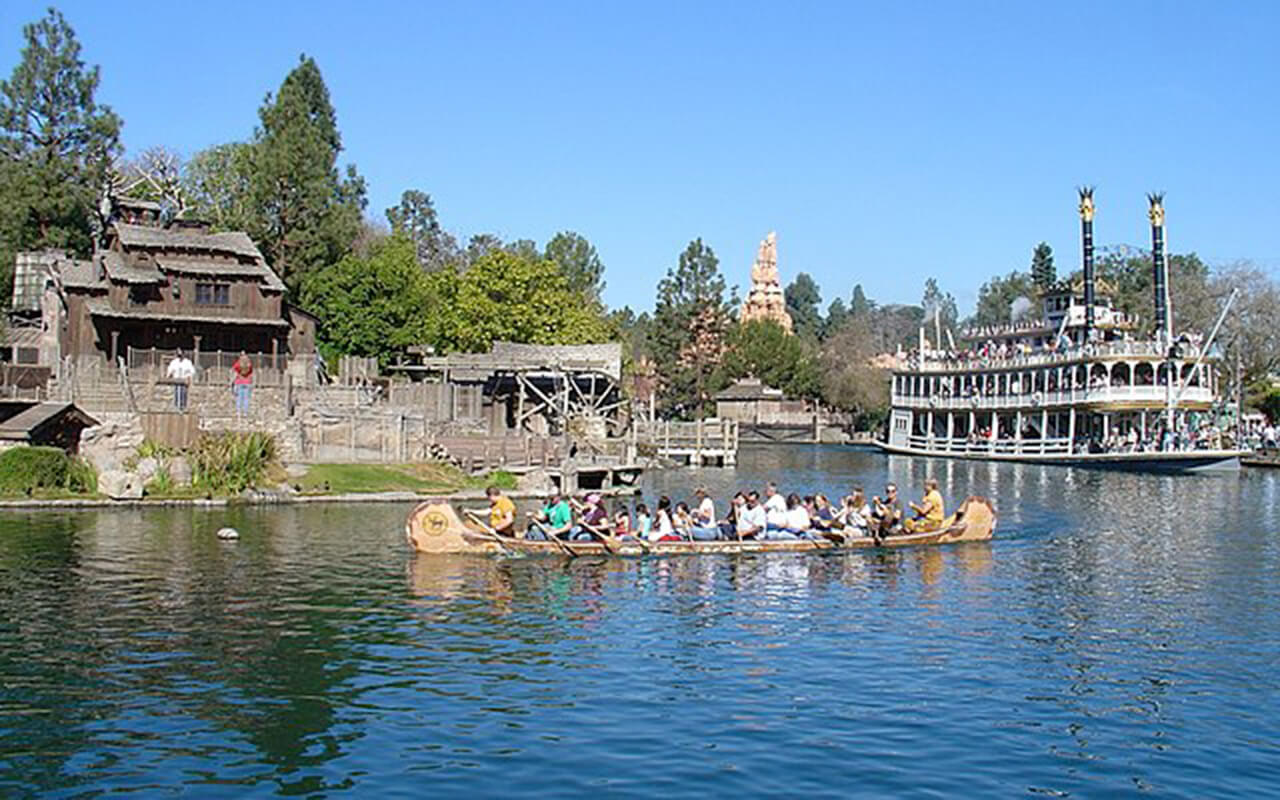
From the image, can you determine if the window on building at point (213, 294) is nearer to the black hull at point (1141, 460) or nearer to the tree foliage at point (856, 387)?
the black hull at point (1141, 460)

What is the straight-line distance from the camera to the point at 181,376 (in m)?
53.2

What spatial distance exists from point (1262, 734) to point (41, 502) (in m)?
37.5

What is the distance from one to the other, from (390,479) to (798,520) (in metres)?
20.0

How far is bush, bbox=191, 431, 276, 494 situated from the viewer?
151ft

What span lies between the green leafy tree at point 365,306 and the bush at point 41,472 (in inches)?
1142

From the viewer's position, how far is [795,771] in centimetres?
1634

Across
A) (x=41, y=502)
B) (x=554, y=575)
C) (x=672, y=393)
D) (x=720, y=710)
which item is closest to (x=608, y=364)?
(x=41, y=502)

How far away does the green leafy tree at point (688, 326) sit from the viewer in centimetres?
12506

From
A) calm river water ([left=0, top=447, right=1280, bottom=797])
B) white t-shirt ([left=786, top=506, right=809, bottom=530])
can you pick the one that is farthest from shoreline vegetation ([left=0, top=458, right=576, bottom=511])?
white t-shirt ([left=786, top=506, right=809, bottom=530])

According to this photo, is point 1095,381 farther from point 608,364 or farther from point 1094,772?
point 1094,772

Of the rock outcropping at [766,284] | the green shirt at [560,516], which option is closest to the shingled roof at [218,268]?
the green shirt at [560,516]

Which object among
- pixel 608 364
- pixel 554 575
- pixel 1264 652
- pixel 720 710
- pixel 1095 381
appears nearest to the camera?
pixel 720 710

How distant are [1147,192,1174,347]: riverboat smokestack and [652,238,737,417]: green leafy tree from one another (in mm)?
43108

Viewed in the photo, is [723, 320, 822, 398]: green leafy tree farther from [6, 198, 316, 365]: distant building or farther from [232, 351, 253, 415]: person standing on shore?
[232, 351, 253, 415]: person standing on shore
